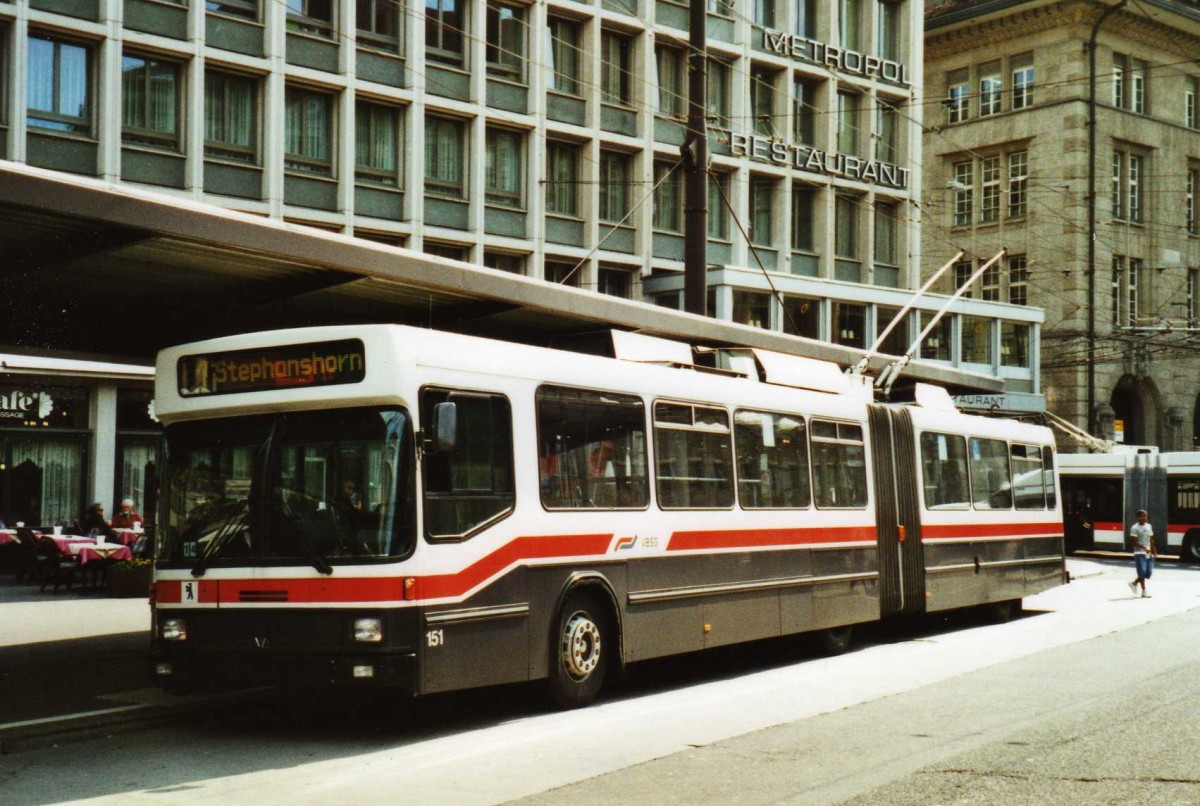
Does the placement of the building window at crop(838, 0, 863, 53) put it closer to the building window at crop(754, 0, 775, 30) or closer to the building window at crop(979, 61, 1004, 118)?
the building window at crop(754, 0, 775, 30)

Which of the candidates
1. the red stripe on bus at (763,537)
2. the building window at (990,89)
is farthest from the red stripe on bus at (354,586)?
the building window at (990,89)

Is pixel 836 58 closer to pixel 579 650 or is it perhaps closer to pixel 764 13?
pixel 764 13

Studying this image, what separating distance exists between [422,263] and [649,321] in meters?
3.62

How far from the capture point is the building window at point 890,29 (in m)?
46.6

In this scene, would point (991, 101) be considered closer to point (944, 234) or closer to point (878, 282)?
point (944, 234)

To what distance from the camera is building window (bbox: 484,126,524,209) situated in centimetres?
3519

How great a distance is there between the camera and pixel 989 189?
5797 cm

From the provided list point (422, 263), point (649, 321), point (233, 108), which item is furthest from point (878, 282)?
point (422, 263)

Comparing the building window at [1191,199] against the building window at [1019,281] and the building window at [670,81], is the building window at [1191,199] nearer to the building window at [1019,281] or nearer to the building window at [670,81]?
the building window at [1019,281]

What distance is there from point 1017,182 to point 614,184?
2415 centimetres

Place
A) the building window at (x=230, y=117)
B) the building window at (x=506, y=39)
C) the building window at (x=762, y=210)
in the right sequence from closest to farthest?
1. the building window at (x=230, y=117)
2. the building window at (x=506, y=39)
3. the building window at (x=762, y=210)

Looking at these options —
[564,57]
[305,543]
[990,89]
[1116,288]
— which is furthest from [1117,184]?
[305,543]

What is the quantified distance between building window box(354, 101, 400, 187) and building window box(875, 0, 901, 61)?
19151 millimetres

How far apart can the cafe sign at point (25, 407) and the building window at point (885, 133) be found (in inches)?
1035
